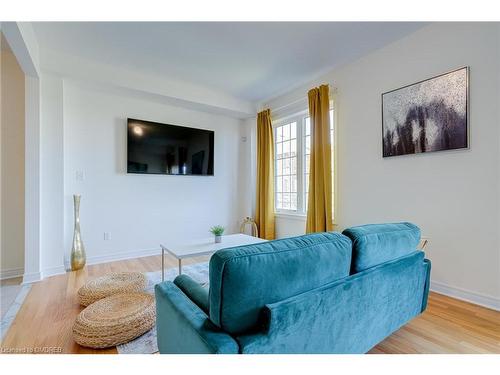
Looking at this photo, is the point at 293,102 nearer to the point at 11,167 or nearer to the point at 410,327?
the point at 410,327

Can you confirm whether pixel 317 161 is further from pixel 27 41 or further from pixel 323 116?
pixel 27 41

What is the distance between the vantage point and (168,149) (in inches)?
155

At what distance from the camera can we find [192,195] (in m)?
4.27

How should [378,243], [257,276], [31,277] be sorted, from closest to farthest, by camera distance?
[257,276] < [378,243] < [31,277]

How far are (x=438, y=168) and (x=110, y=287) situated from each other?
3254 mm

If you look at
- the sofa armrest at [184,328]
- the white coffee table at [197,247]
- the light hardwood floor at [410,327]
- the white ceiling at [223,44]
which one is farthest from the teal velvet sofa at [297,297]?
the white ceiling at [223,44]

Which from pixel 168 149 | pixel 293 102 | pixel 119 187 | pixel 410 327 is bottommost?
pixel 410 327

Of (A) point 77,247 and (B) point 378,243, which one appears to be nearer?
(B) point 378,243

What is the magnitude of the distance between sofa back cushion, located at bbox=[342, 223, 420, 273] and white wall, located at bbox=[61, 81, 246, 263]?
3271 millimetres

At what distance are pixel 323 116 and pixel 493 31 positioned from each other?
5.47 feet

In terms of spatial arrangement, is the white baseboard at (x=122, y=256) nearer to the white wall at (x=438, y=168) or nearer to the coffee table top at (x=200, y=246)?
the coffee table top at (x=200, y=246)

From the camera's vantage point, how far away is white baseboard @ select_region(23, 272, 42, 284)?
8.89 feet

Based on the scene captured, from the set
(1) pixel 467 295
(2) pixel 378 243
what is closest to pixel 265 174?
(1) pixel 467 295
